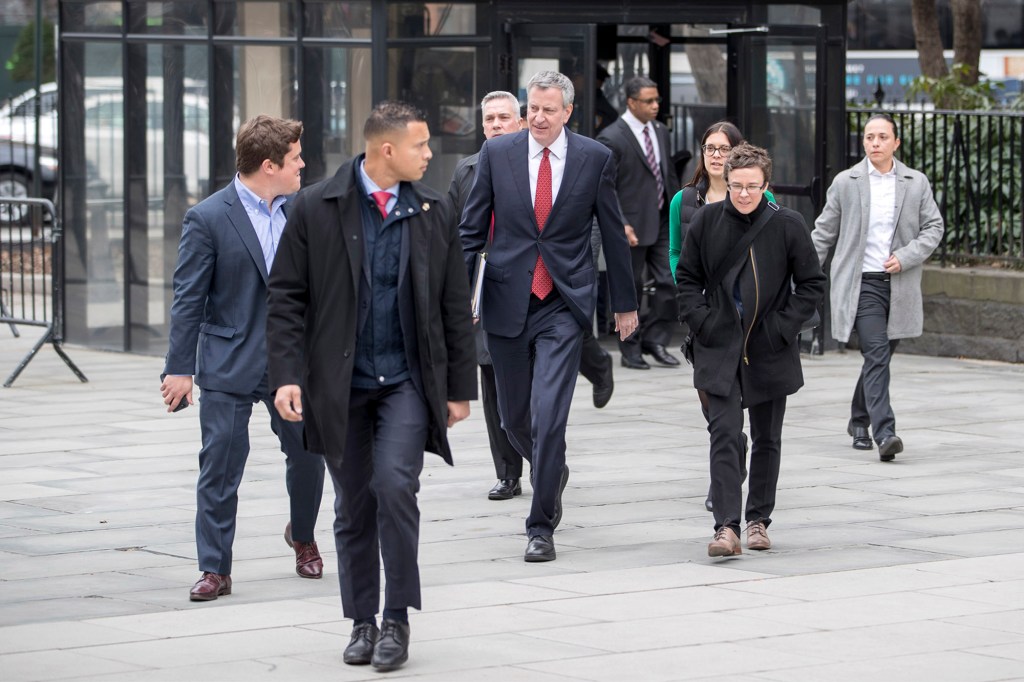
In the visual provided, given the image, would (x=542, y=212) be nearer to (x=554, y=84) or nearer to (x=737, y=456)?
(x=554, y=84)

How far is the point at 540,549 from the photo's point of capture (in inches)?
272

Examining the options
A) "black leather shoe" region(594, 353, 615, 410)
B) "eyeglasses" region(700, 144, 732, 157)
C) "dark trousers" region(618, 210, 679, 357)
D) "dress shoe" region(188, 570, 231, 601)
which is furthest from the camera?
"dark trousers" region(618, 210, 679, 357)

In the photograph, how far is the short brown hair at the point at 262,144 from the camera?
6.50 metres

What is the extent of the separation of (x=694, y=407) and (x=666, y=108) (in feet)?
15.7

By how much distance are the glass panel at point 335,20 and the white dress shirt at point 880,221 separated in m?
4.28

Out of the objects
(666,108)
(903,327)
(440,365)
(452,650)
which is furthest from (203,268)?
(666,108)

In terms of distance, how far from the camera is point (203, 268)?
6395 millimetres

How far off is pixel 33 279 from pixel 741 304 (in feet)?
24.9

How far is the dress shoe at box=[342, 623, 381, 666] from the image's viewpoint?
5426mm

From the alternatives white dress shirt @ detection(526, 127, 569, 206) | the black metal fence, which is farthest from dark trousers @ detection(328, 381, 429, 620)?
the black metal fence

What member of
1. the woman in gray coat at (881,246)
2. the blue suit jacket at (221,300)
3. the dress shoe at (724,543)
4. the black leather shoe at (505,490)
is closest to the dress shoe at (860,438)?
the woman in gray coat at (881,246)

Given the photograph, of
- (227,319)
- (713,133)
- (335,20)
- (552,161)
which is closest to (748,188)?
(552,161)

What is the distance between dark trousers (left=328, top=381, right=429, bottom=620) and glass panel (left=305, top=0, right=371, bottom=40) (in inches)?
287

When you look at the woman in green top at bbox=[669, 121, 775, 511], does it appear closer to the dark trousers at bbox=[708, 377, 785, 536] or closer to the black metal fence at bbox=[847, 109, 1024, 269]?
the dark trousers at bbox=[708, 377, 785, 536]
